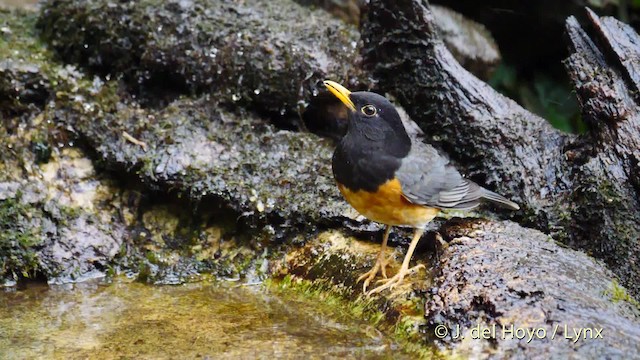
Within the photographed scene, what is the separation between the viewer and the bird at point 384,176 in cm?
430

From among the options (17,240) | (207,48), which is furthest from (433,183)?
Answer: (17,240)

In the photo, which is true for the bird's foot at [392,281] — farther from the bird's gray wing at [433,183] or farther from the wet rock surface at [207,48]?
the wet rock surface at [207,48]

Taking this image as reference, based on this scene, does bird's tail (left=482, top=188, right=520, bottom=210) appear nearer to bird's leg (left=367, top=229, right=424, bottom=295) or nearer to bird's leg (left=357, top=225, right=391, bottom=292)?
bird's leg (left=367, top=229, right=424, bottom=295)

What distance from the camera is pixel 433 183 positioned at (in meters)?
4.52

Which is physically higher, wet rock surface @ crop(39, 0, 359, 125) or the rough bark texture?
wet rock surface @ crop(39, 0, 359, 125)

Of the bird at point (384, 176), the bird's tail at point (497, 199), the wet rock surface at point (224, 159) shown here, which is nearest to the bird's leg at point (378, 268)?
the bird at point (384, 176)

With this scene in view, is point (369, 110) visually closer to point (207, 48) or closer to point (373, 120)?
point (373, 120)

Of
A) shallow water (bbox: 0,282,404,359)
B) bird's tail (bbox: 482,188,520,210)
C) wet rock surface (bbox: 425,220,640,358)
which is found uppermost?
bird's tail (bbox: 482,188,520,210)

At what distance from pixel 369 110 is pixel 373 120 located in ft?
0.21

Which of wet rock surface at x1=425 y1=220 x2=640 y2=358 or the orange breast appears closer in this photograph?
wet rock surface at x1=425 y1=220 x2=640 y2=358

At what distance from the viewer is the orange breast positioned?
14.1ft

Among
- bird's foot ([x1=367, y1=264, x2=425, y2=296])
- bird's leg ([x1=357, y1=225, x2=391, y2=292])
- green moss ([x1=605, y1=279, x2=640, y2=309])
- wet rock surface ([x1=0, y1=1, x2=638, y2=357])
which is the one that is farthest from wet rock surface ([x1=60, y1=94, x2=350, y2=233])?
green moss ([x1=605, y1=279, x2=640, y2=309])

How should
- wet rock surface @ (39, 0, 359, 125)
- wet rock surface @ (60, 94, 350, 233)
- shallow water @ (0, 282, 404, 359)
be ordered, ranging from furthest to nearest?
wet rock surface @ (39, 0, 359, 125), wet rock surface @ (60, 94, 350, 233), shallow water @ (0, 282, 404, 359)

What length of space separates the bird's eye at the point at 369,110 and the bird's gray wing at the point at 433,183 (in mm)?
A: 337
